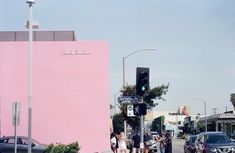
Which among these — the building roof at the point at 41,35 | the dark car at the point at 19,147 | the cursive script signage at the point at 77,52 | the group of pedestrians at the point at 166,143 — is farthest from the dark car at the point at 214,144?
the building roof at the point at 41,35

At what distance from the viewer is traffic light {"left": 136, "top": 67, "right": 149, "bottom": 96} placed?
65.0 ft

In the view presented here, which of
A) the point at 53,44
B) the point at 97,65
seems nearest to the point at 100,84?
the point at 97,65

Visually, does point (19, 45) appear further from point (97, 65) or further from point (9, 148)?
point (9, 148)

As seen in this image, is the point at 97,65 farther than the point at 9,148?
Yes

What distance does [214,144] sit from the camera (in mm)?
25984

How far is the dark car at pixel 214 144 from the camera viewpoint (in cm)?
2545

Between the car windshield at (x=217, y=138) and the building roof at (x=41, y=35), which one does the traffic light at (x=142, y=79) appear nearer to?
the car windshield at (x=217, y=138)

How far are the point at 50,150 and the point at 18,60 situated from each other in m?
13.4

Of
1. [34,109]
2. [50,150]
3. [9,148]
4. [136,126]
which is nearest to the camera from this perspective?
[50,150]

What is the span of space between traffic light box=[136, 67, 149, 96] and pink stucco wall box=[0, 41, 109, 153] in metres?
14.5

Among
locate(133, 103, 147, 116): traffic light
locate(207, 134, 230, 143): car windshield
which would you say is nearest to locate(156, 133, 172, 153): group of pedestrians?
locate(207, 134, 230, 143): car windshield

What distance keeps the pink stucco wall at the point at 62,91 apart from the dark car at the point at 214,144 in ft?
28.8

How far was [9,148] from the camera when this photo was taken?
28.3 metres

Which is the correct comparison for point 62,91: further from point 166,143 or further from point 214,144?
point 214,144
